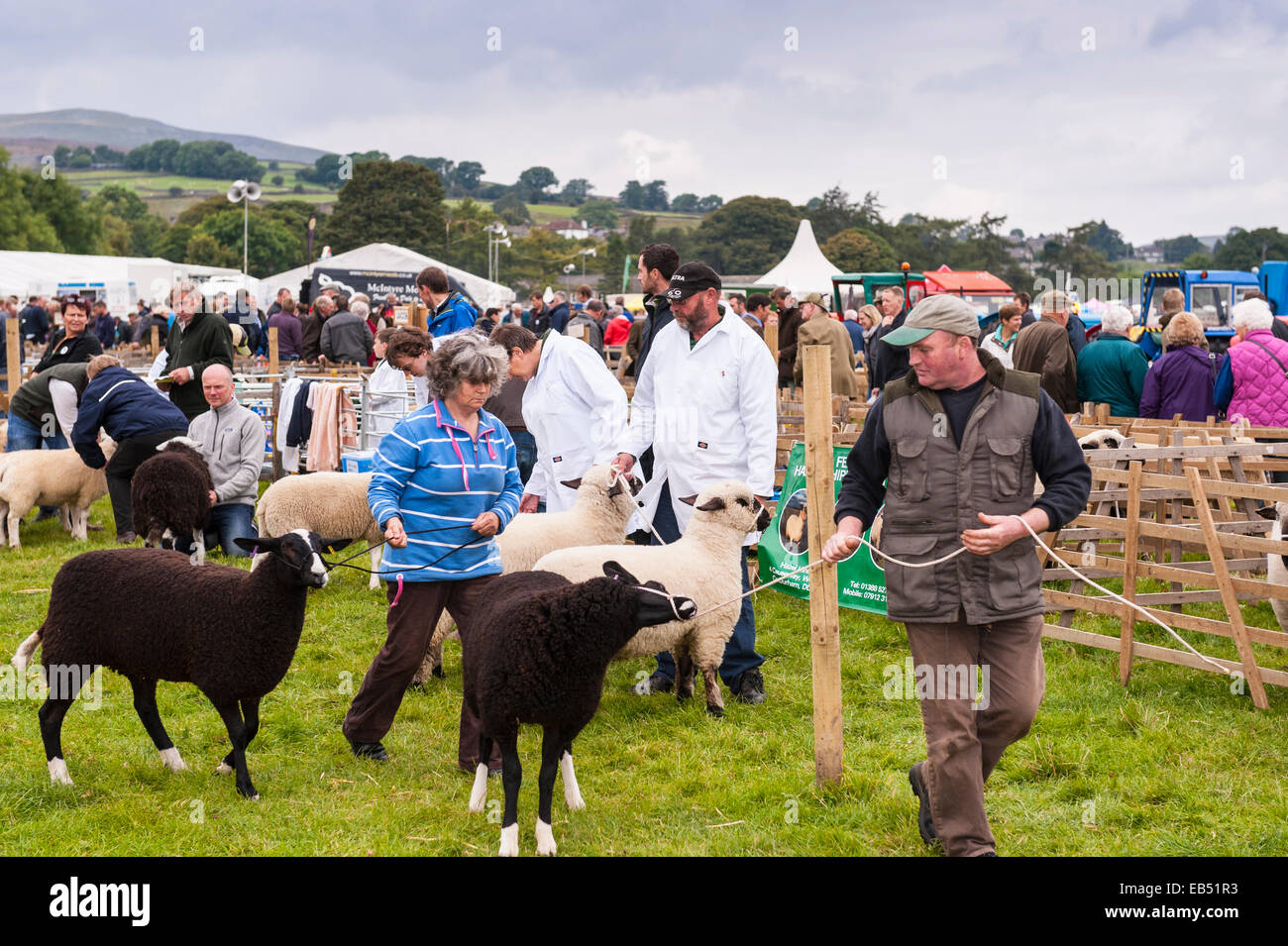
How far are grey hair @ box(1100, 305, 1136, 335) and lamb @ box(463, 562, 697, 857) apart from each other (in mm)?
8523

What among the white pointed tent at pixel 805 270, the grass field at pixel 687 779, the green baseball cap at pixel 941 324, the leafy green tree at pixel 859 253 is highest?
the leafy green tree at pixel 859 253

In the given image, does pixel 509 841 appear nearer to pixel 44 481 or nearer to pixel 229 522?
pixel 229 522

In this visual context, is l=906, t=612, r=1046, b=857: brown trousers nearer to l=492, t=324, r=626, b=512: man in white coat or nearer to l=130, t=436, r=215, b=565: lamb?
l=492, t=324, r=626, b=512: man in white coat

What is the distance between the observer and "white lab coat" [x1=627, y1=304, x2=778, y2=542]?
21.2ft

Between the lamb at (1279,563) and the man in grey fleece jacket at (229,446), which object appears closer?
the lamb at (1279,563)

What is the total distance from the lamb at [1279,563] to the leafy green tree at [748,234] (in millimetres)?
98844

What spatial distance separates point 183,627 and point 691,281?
10.5 ft

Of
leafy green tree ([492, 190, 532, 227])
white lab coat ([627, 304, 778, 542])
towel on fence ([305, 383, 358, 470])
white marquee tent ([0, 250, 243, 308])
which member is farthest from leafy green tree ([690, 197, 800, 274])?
white lab coat ([627, 304, 778, 542])

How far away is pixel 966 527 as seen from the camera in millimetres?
4191

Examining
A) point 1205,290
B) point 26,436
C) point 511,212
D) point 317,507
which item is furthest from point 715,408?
point 511,212

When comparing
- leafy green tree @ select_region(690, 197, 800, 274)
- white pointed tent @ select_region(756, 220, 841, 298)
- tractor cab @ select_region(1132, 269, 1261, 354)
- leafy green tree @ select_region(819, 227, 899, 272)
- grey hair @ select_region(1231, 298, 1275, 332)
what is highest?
leafy green tree @ select_region(690, 197, 800, 274)

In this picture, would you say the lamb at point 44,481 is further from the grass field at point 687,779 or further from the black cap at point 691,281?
the black cap at point 691,281

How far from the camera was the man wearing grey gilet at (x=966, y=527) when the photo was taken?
4.16 m

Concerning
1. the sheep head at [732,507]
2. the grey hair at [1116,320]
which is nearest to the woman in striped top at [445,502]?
the sheep head at [732,507]
